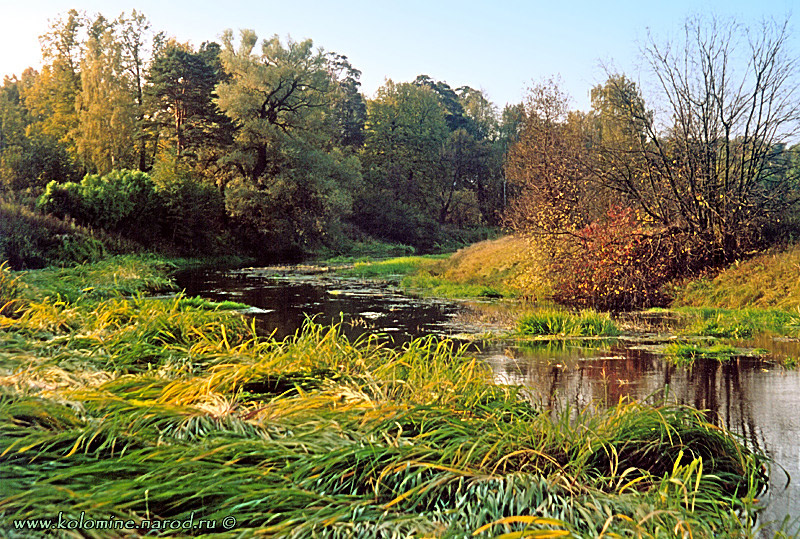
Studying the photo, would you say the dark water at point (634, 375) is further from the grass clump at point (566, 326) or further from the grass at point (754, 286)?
the grass at point (754, 286)

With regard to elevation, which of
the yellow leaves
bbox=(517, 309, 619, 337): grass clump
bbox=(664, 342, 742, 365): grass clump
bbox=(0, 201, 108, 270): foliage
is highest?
bbox=(0, 201, 108, 270): foliage

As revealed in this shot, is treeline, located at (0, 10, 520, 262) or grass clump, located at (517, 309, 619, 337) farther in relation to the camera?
treeline, located at (0, 10, 520, 262)

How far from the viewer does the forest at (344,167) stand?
14.0 meters

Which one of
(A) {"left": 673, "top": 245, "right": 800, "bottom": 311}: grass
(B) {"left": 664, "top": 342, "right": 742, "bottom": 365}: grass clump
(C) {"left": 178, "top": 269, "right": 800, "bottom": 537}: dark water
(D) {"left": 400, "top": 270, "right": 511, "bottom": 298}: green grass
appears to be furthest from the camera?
(D) {"left": 400, "top": 270, "right": 511, "bottom": 298}: green grass

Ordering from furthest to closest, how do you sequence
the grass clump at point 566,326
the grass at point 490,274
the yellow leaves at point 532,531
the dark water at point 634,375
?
1. the grass at point 490,274
2. the grass clump at point 566,326
3. the dark water at point 634,375
4. the yellow leaves at point 532,531

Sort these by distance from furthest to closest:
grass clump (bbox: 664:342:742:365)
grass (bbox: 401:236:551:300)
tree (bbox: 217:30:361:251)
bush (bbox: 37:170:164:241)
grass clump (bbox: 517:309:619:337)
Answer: tree (bbox: 217:30:361:251)
bush (bbox: 37:170:164:241)
grass (bbox: 401:236:551:300)
grass clump (bbox: 517:309:619:337)
grass clump (bbox: 664:342:742:365)

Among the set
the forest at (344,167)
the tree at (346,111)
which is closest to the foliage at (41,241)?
the forest at (344,167)

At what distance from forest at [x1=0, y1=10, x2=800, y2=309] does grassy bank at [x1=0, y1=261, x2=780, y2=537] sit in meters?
9.39

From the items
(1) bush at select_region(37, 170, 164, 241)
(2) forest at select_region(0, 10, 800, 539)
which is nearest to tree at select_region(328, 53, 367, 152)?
(2) forest at select_region(0, 10, 800, 539)

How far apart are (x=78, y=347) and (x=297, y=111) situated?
2991 cm

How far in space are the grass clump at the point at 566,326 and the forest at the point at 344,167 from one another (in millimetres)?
3392

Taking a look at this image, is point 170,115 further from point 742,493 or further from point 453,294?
point 742,493

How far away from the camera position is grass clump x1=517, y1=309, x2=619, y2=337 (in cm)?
945

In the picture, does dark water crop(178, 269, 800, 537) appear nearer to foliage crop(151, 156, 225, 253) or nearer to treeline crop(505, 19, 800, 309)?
treeline crop(505, 19, 800, 309)
